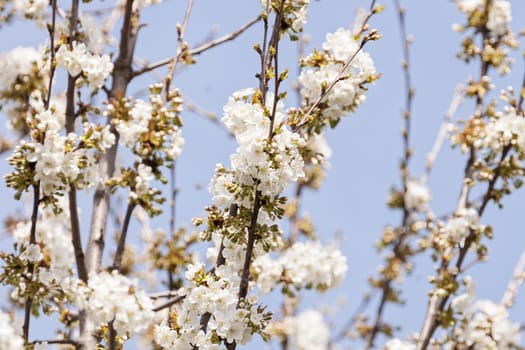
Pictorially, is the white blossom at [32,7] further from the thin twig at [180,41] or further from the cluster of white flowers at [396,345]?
the cluster of white flowers at [396,345]

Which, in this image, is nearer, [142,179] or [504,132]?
[142,179]

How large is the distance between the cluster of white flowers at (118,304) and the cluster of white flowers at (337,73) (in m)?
1.66

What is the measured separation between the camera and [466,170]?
5523 mm

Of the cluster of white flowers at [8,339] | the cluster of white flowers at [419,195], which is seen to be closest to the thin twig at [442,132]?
the cluster of white flowers at [419,195]

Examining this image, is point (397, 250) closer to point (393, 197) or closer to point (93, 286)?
point (393, 197)

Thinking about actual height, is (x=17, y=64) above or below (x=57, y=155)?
above

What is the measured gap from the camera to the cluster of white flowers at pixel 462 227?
514 cm

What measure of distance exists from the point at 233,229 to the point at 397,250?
9.84ft

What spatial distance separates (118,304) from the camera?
296cm

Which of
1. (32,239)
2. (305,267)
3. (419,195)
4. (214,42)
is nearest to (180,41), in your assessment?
(214,42)

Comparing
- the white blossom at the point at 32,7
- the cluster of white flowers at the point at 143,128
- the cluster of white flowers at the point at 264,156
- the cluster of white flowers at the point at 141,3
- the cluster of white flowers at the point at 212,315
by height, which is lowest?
the cluster of white flowers at the point at 212,315

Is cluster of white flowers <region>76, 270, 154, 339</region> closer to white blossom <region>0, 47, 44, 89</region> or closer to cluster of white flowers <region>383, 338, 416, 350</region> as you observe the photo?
white blossom <region>0, 47, 44, 89</region>

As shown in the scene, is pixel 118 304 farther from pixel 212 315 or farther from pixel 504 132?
pixel 504 132

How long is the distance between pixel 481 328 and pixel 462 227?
70 centimetres
